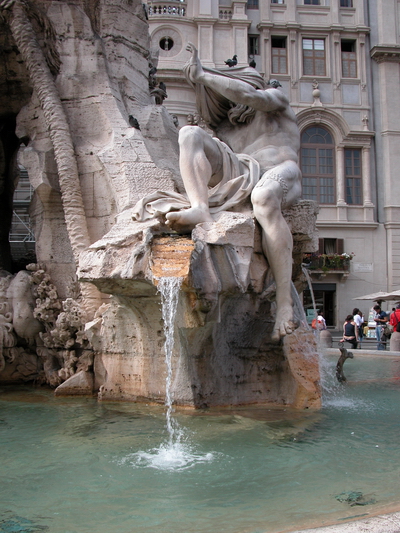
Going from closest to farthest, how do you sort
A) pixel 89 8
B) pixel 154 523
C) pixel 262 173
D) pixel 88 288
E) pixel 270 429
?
1. pixel 154 523
2. pixel 270 429
3. pixel 262 173
4. pixel 88 288
5. pixel 89 8

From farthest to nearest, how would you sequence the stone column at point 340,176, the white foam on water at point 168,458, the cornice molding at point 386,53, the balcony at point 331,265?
1. the cornice molding at point 386,53
2. the stone column at point 340,176
3. the balcony at point 331,265
4. the white foam on water at point 168,458

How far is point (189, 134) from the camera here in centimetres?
468

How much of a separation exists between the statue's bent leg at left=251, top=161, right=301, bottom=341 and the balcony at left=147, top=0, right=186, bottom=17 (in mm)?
23175

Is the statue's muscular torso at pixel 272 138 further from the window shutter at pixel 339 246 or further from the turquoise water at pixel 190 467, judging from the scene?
the window shutter at pixel 339 246

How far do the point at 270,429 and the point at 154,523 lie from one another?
1.68 meters

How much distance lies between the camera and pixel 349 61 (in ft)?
90.3

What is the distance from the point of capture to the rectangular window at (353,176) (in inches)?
1041

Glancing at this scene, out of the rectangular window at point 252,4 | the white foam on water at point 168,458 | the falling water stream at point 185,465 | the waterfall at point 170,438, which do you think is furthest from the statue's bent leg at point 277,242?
the rectangular window at point 252,4

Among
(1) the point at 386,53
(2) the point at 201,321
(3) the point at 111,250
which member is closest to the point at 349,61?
(1) the point at 386,53

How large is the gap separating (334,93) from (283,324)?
24540mm

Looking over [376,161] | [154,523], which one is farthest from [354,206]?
[154,523]

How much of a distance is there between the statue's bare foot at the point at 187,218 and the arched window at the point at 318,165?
22479mm

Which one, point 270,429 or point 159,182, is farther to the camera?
point 159,182

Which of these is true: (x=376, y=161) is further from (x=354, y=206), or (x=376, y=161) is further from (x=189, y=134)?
(x=189, y=134)
